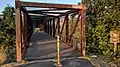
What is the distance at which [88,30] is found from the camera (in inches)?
473

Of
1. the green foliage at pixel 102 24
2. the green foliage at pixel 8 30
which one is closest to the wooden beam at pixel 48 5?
the green foliage at pixel 102 24

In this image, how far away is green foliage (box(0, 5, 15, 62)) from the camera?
11730 mm

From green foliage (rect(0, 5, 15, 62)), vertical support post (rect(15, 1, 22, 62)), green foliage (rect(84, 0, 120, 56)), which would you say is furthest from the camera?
green foliage (rect(0, 5, 15, 62))

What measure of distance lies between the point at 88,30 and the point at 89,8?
1.94 metres

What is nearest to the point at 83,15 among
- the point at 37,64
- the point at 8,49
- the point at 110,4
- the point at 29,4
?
the point at 110,4

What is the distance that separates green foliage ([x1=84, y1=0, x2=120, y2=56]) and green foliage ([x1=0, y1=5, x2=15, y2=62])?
4.28 metres

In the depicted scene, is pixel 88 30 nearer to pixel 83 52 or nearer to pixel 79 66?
pixel 83 52

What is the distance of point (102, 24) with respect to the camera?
10953 mm

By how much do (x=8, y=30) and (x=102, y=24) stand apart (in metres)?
5.35

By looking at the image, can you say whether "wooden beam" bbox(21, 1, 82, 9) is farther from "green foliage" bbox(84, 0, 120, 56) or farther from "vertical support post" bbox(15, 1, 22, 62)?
"green foliage" bbox(84, 0, 120, 56)

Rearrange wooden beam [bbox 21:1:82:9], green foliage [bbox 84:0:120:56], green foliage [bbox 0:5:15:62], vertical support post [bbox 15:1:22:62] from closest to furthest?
1. vertical support post [bbox 15:1:22:62]
2. wooden beam [bbox 21:1:82:9]
3. green foliage [bbox 84:0:120:56]
4. green foliage [bbox 0:5:15:62]

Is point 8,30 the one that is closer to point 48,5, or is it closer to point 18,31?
point 18,31

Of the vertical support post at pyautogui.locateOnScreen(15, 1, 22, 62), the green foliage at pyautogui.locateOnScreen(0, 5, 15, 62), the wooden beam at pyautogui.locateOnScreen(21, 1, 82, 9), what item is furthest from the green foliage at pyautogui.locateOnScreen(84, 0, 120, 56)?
the green foliage at pyautogui.locateOnScreen(0, 5, 15, 62)

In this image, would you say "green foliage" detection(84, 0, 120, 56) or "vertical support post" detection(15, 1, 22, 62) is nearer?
"vertical support post" detection(15, 1, 22, 62)
